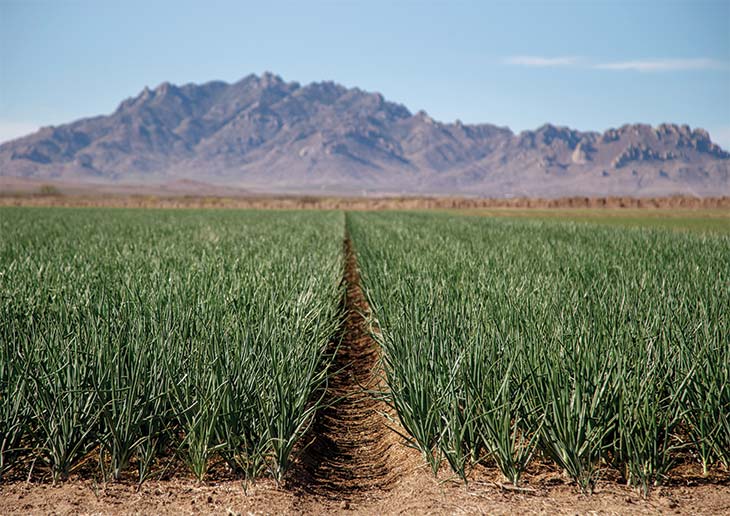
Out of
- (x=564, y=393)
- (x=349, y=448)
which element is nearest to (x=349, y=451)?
(x=349, y=448)

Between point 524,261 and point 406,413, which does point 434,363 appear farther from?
point 524,261

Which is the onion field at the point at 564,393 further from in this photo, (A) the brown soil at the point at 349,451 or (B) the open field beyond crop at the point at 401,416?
(A) the brown soil at the point at 349,451

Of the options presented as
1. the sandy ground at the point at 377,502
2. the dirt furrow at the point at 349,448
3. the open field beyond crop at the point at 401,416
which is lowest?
the dirt furrow at the point at 349,448

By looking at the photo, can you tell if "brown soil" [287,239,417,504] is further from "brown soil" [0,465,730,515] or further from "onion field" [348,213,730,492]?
"onion field" [348,213,730,492]

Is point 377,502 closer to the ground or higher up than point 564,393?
closer to the ground

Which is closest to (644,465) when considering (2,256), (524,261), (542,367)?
(542,367)

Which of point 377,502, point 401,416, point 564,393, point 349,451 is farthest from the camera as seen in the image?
point 349,451

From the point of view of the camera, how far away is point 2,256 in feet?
31.8

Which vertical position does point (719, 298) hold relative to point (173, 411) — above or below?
above

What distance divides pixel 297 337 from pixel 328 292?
224cm

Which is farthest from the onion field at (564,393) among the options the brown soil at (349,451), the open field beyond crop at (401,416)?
the brown soil at (349,451)

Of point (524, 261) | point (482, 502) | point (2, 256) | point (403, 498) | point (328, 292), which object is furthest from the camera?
point (2, 256)

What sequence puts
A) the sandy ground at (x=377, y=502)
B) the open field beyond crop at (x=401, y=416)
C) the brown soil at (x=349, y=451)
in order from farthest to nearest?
the brown soil at (x=349, y=451) < the open field beyond crop at (x=401, y=416) < the sandy ground at (x=377, y=502)

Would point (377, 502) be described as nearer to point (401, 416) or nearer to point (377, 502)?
point (377, 502)
